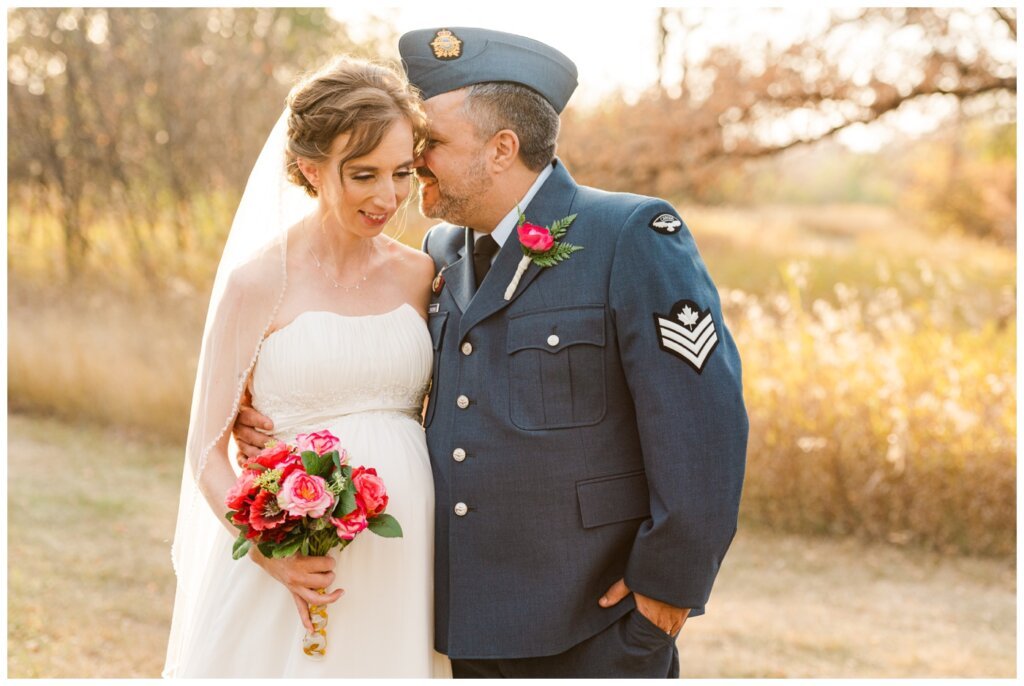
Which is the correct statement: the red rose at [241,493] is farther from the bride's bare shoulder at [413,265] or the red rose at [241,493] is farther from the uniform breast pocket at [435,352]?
the bride's bare shoulder at [413,265]

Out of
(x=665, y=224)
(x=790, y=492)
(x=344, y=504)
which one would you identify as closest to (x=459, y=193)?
(x=665, y=224)

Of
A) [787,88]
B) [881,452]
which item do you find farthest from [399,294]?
[787,88]

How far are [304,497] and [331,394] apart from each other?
1.62ft

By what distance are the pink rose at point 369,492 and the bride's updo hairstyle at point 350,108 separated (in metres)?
0.84

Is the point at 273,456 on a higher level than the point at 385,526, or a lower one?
higher

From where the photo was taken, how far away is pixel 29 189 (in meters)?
11.8

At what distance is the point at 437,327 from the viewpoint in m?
2.98

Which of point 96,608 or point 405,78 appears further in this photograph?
point 96,608

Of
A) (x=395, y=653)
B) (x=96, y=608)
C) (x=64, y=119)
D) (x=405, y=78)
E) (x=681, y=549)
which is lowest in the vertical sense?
(x=96, y=608)

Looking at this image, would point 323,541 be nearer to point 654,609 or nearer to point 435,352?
point 435,352

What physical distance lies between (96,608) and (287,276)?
3.40 m

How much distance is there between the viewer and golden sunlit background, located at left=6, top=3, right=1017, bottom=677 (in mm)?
5652

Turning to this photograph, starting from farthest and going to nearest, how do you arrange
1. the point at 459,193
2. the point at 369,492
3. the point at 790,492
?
the point at 790,492 < the point at 459,193 < the point at 369,492

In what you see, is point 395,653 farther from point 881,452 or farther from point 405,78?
point 881,452
